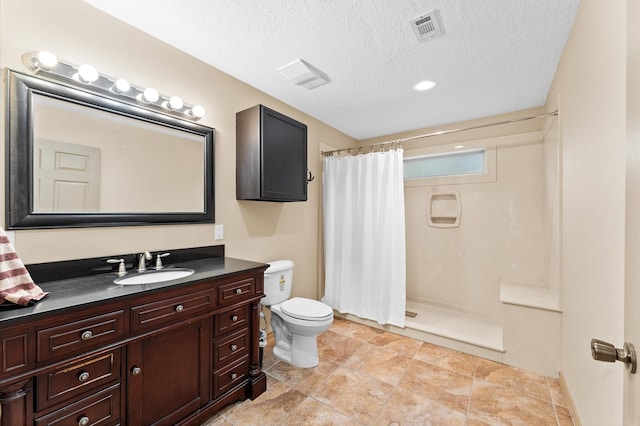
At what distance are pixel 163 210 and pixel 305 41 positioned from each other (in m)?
1.45

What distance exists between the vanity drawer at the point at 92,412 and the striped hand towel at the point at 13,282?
1.47 feet

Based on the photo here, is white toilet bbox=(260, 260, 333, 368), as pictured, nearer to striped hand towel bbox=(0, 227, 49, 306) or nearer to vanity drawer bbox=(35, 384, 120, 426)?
vanity drawer bbox=(35, 384, 120, 426)

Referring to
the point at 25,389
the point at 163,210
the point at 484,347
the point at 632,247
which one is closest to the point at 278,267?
the point at 163,210

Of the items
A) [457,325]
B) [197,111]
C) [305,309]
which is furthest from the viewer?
[457,325]

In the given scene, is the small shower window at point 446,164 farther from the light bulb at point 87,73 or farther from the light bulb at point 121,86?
the light bulb at point 87,73

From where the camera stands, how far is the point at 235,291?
5.41ft

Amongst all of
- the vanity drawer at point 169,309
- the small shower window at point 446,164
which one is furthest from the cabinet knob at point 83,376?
the small shower window at point 446,164

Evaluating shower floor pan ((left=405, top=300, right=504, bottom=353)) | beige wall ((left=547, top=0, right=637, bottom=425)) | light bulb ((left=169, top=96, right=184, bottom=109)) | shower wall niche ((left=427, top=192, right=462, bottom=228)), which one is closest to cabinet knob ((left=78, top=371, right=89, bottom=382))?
light bulb ((left=169, top=96, right=184, bottom=109))

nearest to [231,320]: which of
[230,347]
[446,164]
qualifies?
[230,347]

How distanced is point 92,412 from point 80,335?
1.16ft

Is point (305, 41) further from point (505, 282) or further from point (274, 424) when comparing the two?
point (505, 282)

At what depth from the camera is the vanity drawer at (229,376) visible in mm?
1581

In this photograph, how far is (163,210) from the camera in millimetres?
1790

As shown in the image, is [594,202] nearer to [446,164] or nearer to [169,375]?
[446,164]
